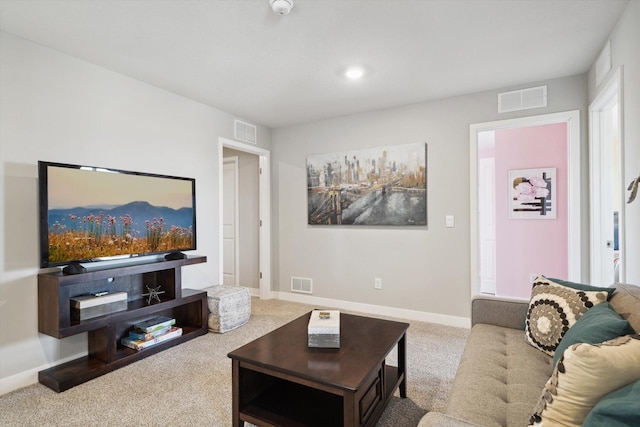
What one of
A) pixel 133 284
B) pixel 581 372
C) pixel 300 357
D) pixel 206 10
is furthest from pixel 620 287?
pixel 133 284

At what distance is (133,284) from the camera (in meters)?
2.91

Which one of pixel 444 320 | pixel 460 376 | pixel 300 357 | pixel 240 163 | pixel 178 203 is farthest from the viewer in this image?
pixel 240 163

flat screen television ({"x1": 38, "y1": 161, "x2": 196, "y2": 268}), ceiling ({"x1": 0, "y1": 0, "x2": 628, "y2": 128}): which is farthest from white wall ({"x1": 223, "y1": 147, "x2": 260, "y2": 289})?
ceiling ({"x1": 0, "y1": 0, "x2": 628, "y2": 128})

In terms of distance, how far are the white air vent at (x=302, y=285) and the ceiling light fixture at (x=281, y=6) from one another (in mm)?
3238

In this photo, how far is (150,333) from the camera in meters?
2.78

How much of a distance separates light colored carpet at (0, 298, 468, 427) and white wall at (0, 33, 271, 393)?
0.37 m

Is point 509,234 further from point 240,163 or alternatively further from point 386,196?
point 240,163

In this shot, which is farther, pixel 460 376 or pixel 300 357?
pixel 300 357

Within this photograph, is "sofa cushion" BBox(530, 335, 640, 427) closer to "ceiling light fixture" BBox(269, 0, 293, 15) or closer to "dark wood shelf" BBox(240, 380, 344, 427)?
"dark wood shelf" BBox(240, 380, 344, 427)

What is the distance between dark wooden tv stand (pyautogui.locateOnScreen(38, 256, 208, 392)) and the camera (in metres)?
2.21

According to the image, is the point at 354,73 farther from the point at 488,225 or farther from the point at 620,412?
the point at 488,225

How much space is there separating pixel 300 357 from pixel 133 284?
2.05 m

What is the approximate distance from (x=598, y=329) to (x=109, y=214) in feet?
10.2

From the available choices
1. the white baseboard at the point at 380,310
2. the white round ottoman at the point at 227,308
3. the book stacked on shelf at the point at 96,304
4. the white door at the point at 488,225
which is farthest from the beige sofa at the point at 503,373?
the white door at the point at 488,225
